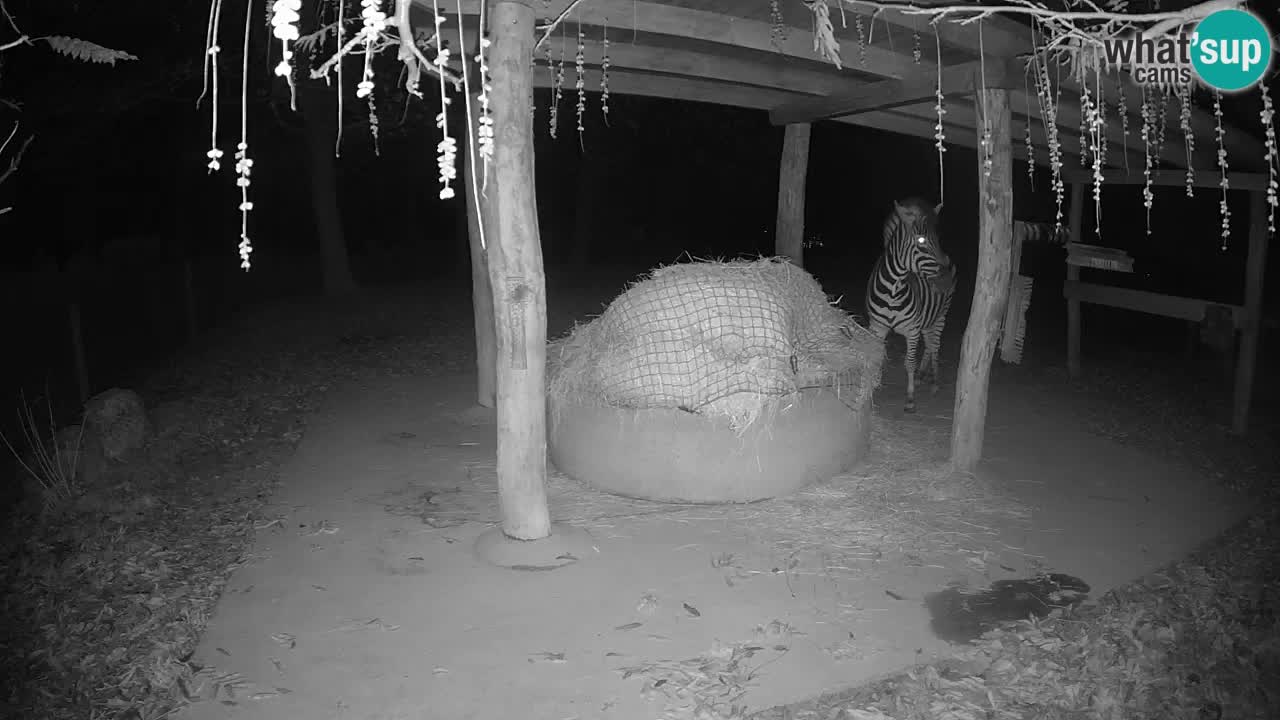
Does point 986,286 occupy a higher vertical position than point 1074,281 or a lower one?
higher

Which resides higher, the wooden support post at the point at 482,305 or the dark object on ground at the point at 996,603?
the wooden support post at the point at 482,305

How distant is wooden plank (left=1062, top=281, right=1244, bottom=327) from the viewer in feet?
25.1

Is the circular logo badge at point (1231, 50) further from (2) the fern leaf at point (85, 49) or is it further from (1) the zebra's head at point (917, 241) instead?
(1) the zebra's head at point (917, 241)

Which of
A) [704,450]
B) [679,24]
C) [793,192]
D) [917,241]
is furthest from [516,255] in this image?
[793,192]

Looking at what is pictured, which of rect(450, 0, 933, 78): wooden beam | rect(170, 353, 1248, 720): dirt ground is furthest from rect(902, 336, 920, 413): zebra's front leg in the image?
rect(450, 0, 933, 78): wooden beam

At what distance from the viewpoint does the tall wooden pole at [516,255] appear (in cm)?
463

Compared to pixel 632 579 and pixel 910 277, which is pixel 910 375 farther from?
pixel 632 579

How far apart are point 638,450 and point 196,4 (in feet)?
22.3

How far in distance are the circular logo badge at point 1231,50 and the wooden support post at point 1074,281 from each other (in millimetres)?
5421

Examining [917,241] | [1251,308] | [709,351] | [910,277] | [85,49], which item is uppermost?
[85,49]

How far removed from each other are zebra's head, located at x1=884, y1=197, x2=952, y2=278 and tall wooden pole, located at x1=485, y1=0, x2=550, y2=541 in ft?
14.6

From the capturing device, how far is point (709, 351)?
19.3ft

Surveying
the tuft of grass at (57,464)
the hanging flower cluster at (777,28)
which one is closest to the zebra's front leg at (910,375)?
the hanging flower cluster at (777,28)

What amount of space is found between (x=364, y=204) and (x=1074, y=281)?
75.4 feet
